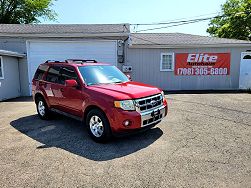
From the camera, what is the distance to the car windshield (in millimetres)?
5492

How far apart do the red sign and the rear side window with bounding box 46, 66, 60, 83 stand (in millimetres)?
9243

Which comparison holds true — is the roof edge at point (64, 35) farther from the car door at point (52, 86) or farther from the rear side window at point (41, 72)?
the car door at point (52, 86)

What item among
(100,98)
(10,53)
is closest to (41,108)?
(100,98)

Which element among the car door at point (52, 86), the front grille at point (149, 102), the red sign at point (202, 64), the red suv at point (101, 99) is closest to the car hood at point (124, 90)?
the red suv at point (101, 99)

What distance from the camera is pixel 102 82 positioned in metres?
5.50

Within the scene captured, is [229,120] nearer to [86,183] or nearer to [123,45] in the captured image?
[86,183]

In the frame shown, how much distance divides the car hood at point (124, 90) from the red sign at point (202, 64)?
9142 mm

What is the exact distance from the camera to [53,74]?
6449 millimetres

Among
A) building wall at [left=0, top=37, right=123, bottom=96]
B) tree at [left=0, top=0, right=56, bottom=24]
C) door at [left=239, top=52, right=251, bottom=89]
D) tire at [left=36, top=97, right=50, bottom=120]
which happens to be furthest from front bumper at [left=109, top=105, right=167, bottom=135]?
tree at [left=0, top=0, right=56, bottom=24]

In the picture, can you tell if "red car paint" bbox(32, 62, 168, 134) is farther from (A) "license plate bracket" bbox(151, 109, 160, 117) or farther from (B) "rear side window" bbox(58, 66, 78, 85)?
(A) "license plate bracket" bbox(151, 109, 160, 117)

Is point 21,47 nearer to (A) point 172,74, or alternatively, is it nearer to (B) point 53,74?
(B) point 53,74

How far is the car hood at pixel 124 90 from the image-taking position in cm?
463

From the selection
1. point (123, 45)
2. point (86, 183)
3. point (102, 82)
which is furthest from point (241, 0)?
point (86, 183)

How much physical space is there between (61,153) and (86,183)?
137 centimetres
